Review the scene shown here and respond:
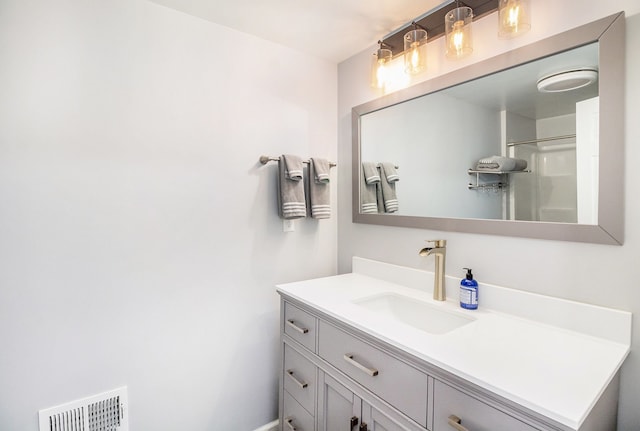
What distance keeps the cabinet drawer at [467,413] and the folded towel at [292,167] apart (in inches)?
48.6

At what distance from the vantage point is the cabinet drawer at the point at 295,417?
147 centimetres

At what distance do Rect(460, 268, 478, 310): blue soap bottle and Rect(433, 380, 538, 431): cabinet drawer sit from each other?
53 centimetres

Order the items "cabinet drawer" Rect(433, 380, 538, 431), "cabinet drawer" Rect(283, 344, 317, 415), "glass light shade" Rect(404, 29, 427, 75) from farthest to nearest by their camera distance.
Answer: "glass light shade" Rect(404, 29, 427, 75) → "cabinet drawer" Rect(283, 344, 317, 415) → "cabinet drawer" Rect(433, 380, 538, 431)

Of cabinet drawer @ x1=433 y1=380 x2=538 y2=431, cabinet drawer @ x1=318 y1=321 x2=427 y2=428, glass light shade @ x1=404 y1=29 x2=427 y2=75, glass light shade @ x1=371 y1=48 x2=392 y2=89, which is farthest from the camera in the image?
glass light shade @ x1=371 y1=48 x2=392 y2=89

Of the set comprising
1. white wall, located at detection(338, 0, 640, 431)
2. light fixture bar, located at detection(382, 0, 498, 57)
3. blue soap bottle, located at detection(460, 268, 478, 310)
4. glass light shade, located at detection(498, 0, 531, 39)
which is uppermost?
light fixture bar, located at detection(382, 0, 498, 57)

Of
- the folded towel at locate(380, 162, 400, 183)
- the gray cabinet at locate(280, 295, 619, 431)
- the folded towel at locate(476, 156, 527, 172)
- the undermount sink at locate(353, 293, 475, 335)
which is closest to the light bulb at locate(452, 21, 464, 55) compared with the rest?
the folded towel at locate(476, 156, 527, 172)

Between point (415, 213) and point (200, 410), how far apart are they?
151 cm

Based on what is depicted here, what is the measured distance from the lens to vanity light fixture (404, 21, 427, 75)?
5.10 feet

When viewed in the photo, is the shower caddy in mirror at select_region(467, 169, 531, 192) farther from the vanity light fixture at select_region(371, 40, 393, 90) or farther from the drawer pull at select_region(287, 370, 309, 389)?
the drawer pull at select_region(287, 370, 309, 389)

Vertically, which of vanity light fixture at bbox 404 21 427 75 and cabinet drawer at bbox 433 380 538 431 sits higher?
vanity light fixture at bbox 404 21 427 75

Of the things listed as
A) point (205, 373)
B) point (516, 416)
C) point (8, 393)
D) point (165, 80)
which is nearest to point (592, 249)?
point (516, 416)

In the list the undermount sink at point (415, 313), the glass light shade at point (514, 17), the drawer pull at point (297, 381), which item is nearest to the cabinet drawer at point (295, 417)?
the drawer pull at point (297, 381)

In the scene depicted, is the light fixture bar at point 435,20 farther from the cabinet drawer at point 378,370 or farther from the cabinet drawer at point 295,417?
the cabinet drawer at point 295,417

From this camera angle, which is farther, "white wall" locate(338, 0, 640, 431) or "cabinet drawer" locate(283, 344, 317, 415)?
"cabinet drawer" locate(283, 344, 317, 415)
